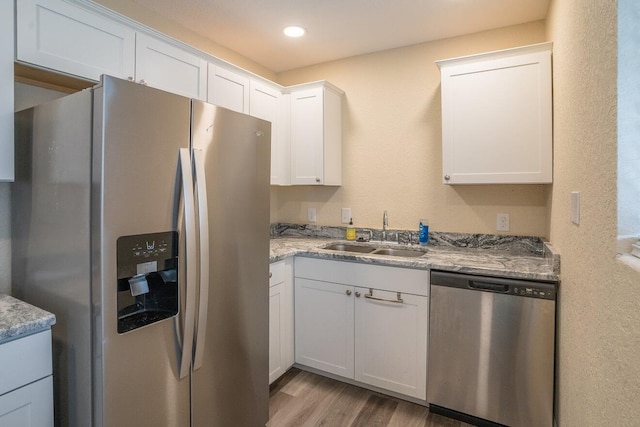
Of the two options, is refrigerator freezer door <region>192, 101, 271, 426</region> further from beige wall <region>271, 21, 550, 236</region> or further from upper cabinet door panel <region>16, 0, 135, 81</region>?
beige wall <region>271, 21, 550, 236</region>

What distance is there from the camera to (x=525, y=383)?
1.71m

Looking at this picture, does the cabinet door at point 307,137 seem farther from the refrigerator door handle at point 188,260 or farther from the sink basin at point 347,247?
the refrigerator door handle at point 188,260

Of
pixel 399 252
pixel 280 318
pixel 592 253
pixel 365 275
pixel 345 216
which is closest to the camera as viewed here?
pixel 592 253

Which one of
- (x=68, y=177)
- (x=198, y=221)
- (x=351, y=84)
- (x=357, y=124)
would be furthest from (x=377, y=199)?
(x=68, y=177)

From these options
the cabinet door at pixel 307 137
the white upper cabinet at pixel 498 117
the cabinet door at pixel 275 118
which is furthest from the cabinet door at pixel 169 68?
the white upper cabinet at pixel 498 117

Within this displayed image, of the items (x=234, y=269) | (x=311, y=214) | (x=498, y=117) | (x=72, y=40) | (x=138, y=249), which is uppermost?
(x=72, y=40)

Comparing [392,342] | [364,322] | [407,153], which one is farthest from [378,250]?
[407,153]

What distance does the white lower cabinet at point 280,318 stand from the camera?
85.7 inches

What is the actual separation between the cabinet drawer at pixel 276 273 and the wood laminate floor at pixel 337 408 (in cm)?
73

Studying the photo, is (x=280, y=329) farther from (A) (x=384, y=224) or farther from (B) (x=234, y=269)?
(A) (x=384, y=224)

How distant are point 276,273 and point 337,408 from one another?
91cm

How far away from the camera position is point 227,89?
2.30m

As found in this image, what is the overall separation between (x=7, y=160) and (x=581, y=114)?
7.34 feet

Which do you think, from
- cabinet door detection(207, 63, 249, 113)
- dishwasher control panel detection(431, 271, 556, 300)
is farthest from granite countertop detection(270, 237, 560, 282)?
cabinet door detection(207, 63, 249, 113)
